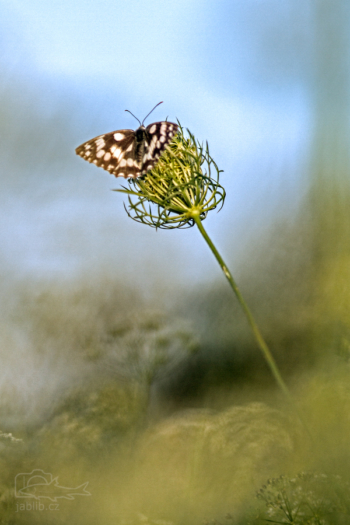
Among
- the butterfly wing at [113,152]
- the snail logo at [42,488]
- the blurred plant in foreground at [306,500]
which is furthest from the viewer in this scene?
the snail logo at [42,488]

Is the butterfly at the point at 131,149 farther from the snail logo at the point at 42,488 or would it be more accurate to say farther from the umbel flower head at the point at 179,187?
the snail logo at the point at 42,488

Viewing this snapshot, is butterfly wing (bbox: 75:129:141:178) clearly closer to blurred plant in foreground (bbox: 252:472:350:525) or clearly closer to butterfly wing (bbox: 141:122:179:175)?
butterfly wing (bbox: 141:122:179:175)

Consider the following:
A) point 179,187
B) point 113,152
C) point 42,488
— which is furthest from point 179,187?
point 42,488

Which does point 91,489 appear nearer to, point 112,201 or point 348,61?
point 112,201

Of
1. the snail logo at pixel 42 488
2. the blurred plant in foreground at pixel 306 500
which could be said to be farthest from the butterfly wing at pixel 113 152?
the snail logo at pixel 42 488

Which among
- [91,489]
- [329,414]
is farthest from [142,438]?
[329,414]

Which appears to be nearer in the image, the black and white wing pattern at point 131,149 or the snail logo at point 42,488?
the black and white wing pattern at point 131,149

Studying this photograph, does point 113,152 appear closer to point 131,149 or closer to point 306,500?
point 131,149

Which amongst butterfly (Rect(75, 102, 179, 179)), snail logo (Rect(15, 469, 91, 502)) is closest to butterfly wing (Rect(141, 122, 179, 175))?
butterfly (Rect(75, 102, 179, 179))
